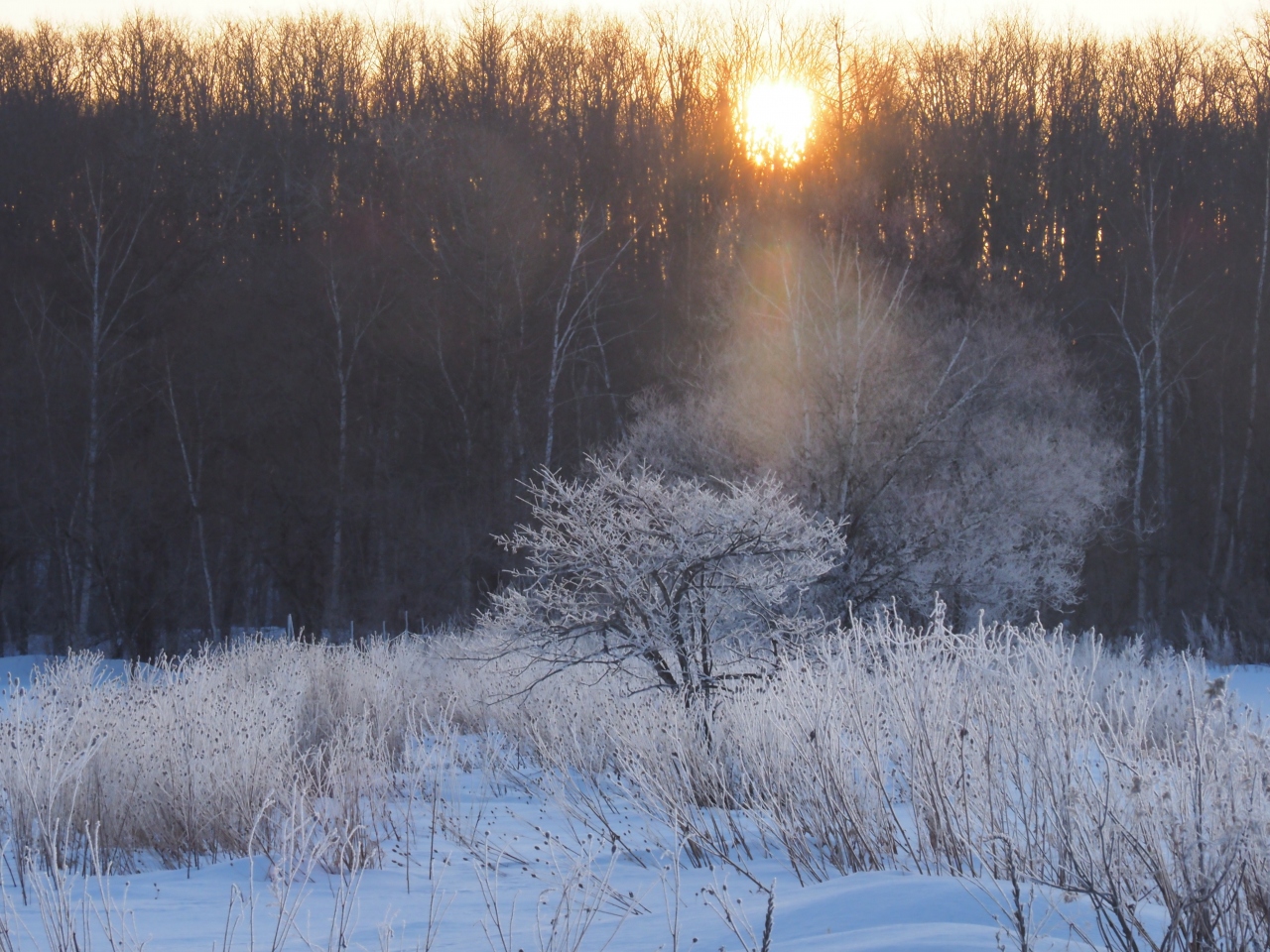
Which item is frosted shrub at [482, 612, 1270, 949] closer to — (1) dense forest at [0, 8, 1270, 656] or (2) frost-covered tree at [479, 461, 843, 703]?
(2) frost-covered tree at [479, 461, 843, 703]

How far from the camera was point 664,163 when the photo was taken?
2981 cm

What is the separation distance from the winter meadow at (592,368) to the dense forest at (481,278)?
110 mm

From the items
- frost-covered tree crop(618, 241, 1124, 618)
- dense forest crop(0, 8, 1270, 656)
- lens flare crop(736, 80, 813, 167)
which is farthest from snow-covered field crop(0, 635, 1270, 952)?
lens flare crop(736, 80, 813, 167)

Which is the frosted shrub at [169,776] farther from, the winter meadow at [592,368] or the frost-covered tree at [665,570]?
the frost-covered tree at [665,570]

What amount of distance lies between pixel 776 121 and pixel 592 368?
8.37 metres

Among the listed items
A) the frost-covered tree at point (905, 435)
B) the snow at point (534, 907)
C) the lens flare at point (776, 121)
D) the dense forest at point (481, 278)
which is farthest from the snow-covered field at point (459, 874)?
the lens flare at point (776, 121)

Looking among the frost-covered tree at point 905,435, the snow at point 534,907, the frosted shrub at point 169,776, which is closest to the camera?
the snow at point 534,907

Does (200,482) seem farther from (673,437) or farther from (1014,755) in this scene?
(1014,755)

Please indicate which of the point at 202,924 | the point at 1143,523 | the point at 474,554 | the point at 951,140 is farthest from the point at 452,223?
the point at 202,924

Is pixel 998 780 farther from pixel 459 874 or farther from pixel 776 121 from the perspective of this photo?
pixel 776 121

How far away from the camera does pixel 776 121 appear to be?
1157 inches

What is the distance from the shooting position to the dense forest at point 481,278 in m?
23.3

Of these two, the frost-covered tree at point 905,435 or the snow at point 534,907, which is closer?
the snow at point 534,907

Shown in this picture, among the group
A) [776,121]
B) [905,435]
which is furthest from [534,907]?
[776,121]
